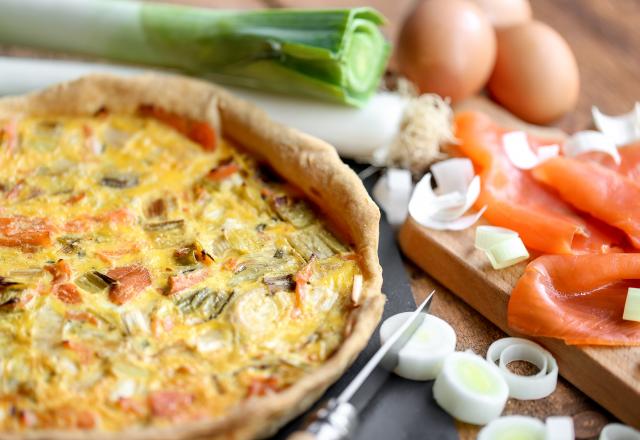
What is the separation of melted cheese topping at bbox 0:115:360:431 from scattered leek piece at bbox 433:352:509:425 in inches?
18.7

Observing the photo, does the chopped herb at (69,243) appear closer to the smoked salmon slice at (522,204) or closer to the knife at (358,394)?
the knife at (358,394)

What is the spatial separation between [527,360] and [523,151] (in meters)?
1.30

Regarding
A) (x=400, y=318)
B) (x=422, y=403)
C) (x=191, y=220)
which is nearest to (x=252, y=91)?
(x=191, y=220)

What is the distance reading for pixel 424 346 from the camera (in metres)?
3.23

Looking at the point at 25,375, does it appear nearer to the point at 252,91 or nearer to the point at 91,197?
the point at 91,197

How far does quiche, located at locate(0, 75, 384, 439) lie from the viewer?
266cm

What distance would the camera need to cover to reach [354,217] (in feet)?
11.4

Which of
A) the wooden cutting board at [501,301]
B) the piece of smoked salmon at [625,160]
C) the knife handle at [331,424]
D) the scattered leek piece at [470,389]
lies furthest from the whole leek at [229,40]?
the knife handle at [331,424]

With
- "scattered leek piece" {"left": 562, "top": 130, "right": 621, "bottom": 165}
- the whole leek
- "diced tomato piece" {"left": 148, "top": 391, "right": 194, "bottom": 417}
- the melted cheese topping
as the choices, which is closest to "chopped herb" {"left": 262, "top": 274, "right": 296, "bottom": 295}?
the melted cheese topping

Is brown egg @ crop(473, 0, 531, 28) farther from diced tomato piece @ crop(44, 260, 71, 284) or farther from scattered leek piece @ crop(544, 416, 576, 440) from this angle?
diced tomato piece @ crop(44, 260, 71, 284)

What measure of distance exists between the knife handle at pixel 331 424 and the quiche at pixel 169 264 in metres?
0.11

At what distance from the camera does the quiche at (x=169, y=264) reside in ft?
8.74

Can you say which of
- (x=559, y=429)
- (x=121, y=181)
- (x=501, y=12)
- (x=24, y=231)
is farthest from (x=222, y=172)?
(x=501, y=12)

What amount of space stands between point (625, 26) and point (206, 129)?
3639 mm
